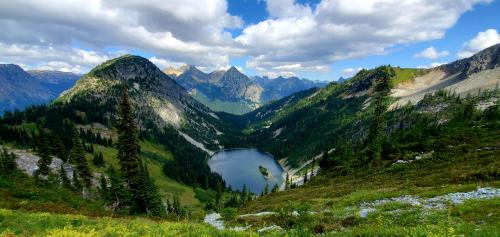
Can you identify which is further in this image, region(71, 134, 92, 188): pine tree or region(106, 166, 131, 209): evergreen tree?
region(71, 134, 92, 188): pine tree

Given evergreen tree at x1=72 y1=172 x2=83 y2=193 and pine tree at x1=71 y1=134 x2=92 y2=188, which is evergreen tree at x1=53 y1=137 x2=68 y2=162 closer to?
evergreen tree at x1=72 y1=172 x2=83 y2=193

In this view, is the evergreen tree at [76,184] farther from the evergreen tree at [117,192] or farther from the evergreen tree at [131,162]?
the evergreen tree at [131,162]

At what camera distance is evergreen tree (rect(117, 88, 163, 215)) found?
54844 mm

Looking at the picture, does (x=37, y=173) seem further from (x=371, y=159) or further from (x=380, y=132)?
(x=380, y=132)

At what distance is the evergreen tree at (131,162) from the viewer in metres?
54.8

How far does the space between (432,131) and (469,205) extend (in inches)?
2560

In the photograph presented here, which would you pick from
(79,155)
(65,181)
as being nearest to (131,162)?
(79,155)

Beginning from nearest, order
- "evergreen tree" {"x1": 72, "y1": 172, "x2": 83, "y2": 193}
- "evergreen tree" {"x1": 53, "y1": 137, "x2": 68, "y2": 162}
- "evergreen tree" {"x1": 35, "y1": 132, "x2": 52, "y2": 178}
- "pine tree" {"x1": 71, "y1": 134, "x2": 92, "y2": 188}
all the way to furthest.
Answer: "pine tree" {"x1": 71, "y1": 134, "x2": 92, "y2": 188} → "evergreen tree" {"x1": 35, "y1": 132, "x2": 52, "y2": 178} → "evergreen tree" {"x1": 72, "y1": 172, "x2": 83, "y2": 193} → "evergreen tree" {"x1": 53, "y1": 137, "x2": 68, "y2": 162}

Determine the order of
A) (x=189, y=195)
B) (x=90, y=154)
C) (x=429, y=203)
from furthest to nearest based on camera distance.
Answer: (x=189, y=195), (x=90, y=154), (x=429, y=203)

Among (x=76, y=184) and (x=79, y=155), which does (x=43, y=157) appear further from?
(x=79, y=155)

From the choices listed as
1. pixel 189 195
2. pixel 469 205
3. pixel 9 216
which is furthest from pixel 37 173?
pixel 469 205

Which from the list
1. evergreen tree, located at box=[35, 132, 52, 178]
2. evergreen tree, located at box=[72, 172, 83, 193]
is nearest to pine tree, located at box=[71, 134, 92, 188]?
evergreen tree, located at box=[72, 172, 83, 193]

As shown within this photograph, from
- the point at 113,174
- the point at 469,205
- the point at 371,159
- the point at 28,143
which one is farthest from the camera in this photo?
the point at 28,143

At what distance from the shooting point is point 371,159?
73500 mm
